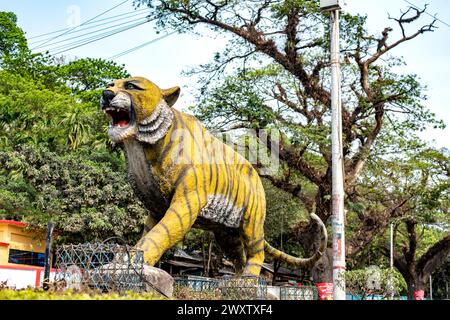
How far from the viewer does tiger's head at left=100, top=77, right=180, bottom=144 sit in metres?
7.80

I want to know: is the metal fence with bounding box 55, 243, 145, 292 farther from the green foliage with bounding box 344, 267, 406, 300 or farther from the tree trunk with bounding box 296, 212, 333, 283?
the tree trunk with bounding box 296, 212, 333, 283

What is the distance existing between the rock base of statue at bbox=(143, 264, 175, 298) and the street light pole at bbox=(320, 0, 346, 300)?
3.16 meters

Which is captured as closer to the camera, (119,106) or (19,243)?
(119,106)

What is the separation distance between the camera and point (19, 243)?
1922 cm

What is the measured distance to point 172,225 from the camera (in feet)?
26.0

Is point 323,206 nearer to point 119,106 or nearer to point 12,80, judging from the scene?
point 119,106

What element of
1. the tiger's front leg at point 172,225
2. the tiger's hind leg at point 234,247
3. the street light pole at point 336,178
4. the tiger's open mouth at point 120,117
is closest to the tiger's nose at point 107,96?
the tiger's open mouth at point 120,117

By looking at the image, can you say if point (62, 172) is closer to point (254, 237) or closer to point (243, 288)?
point (254, 237)

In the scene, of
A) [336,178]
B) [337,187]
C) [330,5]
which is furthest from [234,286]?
[330,5]

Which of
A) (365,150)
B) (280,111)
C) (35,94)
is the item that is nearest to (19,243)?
(35,94)

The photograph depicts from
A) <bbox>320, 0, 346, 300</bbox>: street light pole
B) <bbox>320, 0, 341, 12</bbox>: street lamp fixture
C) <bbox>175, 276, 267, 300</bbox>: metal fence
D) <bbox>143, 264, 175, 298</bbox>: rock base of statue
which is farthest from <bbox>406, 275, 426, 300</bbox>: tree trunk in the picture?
<bbox>143, 264, 175, 298</bbox>: rock base of statue

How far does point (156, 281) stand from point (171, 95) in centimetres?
290
